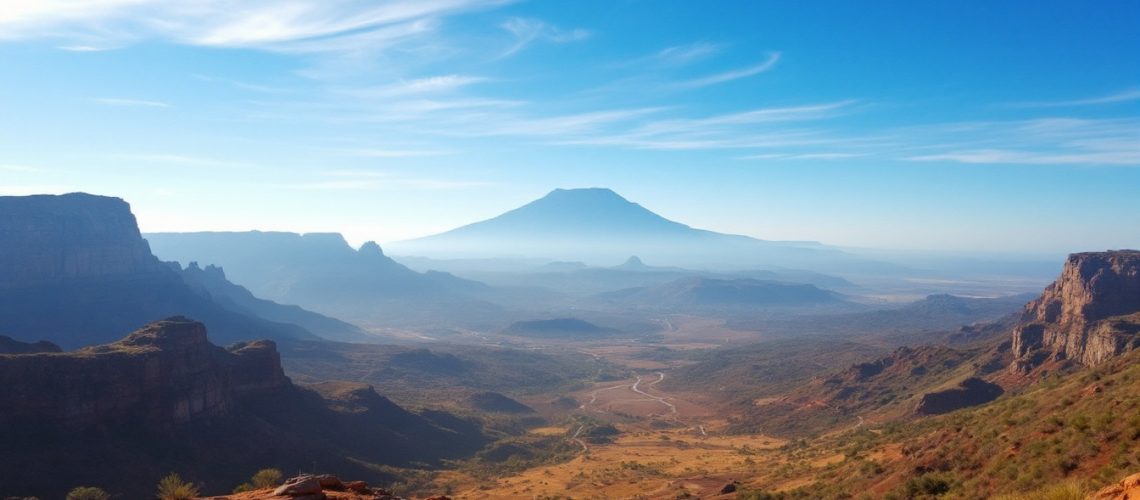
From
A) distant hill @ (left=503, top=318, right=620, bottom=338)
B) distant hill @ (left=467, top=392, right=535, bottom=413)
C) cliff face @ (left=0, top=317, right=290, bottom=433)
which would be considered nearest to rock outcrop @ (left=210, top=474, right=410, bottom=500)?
cliff face @ (left=0, top=317, right=290, bottom=433)

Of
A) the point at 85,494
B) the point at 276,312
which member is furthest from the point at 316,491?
the point at 276,312

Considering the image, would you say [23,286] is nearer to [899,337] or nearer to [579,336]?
[579,336]

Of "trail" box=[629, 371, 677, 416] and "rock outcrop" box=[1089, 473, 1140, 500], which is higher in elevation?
"rock outcrop" box=[1089, 473, 1140, 500]

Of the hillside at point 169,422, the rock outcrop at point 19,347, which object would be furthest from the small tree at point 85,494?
the rock outcrop at point 19,347

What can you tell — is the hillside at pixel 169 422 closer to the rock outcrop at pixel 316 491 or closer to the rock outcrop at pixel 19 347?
the rock outcrop at pixel 19 347

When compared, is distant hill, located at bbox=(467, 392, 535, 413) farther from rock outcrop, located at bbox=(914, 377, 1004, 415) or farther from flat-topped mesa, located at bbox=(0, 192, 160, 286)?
flat-topped mesa, located at bbox=(0, 192, 160, 286)

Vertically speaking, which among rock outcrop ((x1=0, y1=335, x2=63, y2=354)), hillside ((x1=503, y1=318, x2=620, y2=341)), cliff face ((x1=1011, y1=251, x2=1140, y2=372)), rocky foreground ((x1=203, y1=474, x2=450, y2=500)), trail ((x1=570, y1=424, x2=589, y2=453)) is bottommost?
hillside ((x1=503, y1=318, x2=620, y2=341))

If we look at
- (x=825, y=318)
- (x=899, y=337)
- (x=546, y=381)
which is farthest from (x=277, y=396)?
(x=825, y=318)
